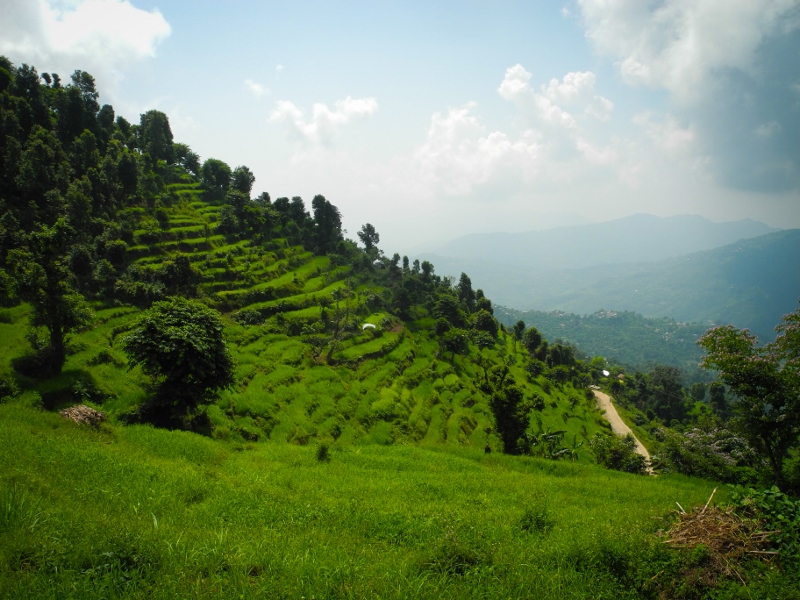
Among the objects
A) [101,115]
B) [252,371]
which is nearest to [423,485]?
[252,371]

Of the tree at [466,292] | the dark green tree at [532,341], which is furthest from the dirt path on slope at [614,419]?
the tree at [466,292]

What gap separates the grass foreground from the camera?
525 centimetres

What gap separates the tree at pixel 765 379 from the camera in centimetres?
1459

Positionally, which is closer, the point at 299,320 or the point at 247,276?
the point at 299,320

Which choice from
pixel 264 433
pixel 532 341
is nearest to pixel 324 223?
pixel 532 341

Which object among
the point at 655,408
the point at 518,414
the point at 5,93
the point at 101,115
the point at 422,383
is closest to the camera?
the point at 518,414

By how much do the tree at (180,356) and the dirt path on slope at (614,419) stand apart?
170 ft

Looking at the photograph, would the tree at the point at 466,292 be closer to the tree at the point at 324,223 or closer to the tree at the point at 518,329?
the tree at the point at 518,329

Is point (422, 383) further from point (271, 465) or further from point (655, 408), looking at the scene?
point (655, 408)

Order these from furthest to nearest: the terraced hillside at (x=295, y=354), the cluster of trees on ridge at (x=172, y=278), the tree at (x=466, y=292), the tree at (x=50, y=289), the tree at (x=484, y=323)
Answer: the tree at (x=466, y=292) < the tree at (x=484, y=323) < the terraced hillside at (x=295, y=354) < the tree at (x=50, y=289) < the cluster of trees on ridge at (x=172, y=278)

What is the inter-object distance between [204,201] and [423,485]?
71.5 m

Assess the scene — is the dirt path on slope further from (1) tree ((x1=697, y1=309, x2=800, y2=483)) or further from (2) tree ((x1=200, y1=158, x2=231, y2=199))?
(2) tree ((x1=200, y1=158, x2=231, y2=199))

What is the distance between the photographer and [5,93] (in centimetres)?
4856

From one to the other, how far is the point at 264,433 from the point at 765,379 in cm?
2705
